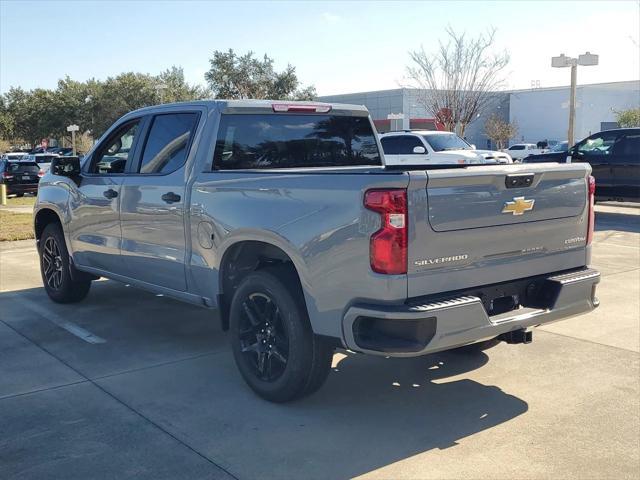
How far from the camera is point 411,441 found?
4.11 metres

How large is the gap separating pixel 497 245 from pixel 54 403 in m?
3.08

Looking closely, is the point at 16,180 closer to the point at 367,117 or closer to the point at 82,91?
the point at 367,117

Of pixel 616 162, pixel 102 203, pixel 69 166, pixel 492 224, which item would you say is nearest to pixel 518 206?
pixel 492 224

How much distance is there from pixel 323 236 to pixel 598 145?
48.9ft

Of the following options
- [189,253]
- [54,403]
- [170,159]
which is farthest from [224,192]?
[54,403]

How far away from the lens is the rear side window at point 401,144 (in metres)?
20.3

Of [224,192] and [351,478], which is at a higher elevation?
[224,192]

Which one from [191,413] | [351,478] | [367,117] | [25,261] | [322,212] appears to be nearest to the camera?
[351,478]

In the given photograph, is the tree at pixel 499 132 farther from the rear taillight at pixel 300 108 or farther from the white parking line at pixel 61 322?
the rear taillight at pixel 300 108

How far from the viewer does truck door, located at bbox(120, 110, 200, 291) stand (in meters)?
5.38

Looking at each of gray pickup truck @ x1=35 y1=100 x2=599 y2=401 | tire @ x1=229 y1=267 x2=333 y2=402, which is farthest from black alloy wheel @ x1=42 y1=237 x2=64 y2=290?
tire @ x1=229 y1=267 x2=333 y2=402

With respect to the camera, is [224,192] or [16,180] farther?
[16,180]

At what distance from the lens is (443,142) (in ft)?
67.5

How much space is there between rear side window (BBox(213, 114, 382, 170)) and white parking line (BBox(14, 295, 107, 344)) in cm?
215
